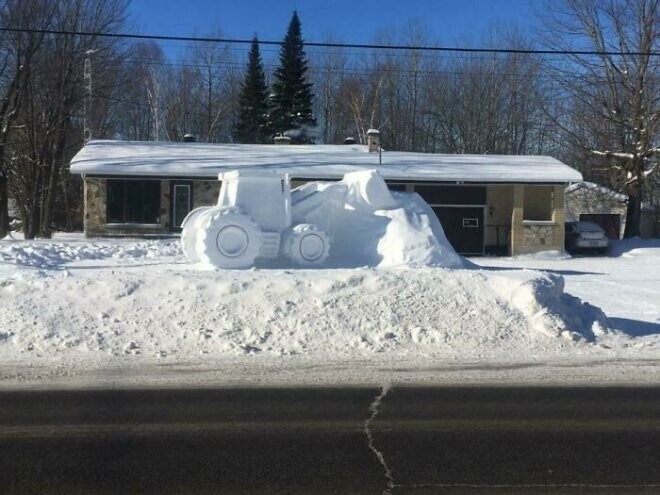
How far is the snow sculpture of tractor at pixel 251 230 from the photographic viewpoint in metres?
15.5

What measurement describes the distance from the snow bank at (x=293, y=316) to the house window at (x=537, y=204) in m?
20.4

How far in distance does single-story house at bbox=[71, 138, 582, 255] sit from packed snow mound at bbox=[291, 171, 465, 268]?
35.1ft

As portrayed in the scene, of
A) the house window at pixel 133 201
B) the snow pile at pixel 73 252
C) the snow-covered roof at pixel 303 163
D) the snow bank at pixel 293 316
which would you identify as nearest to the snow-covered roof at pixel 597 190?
the snow-covered roof at pixel 303 163

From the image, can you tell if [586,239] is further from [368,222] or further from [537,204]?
[368,222]

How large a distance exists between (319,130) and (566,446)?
174ft

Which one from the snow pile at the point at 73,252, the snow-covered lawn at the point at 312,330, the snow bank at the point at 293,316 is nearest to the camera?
the snow-covered lawn at the point at 312,330

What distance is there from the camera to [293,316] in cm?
1138

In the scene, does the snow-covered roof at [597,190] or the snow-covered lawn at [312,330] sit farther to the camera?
the snow-covered roof at [597,190]

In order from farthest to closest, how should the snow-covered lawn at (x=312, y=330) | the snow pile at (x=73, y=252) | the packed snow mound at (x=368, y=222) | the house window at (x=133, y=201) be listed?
the house window at (x=133, y=201) → the snow pile at (x=73, y=252) → the packed snow mound at (x=368, y=222) → the snow-covered lawn at (x=312, y=330)

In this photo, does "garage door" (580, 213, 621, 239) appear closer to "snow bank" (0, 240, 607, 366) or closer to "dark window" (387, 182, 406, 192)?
"dark window" (387, 182, 406, 192)

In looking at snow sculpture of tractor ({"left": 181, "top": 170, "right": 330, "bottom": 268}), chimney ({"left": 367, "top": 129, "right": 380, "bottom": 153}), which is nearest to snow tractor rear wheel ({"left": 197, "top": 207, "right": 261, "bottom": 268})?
snow sculpture of tractor ({"left": 181, "top": 170, "right": 330, "bottom": 268})

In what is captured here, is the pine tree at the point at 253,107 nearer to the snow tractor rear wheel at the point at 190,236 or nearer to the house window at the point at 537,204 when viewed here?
the house window at the point at 537,204

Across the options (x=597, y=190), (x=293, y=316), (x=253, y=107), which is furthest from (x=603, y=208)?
(x=293, y=316)

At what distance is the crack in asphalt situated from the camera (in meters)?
5.54
